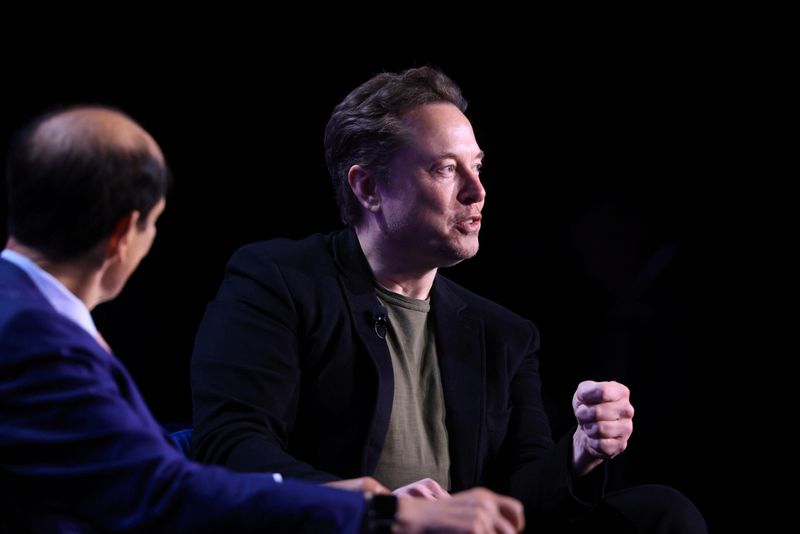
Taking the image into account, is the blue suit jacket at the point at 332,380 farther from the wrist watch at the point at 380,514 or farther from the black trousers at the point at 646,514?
A: the wrist watch at the point at 380,514

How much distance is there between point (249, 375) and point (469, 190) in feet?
Result: 2.37

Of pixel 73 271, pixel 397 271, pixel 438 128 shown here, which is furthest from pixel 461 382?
pixel 73 271

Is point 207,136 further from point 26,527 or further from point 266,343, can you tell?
point 26,527

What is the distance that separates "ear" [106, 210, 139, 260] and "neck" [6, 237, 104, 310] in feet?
0.09

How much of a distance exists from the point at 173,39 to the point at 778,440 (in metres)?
2.80

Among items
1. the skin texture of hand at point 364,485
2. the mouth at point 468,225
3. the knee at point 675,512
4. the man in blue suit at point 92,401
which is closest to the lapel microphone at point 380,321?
the mouth at point 468,225

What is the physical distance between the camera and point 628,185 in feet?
13.4

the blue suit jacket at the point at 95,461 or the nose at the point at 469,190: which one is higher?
the nose at the point at 469,190

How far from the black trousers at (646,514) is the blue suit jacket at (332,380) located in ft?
0.25

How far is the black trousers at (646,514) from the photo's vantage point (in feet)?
6.22

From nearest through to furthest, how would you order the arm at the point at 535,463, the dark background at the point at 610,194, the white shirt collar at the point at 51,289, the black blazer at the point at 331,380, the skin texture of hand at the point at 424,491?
1. the white shirt collar at the point at 51,289
2. the skin texture of hand at the point at 424,491
3. the black blazer at the point at 331,380
4. the arm at the point at 535,463
5. the dark background at the point at 610,194

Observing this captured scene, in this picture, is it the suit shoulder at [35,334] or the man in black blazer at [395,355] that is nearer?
the suit shoulder at [35,334]

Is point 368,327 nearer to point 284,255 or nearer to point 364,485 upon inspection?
point 284,255

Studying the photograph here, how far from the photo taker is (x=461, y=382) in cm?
221
